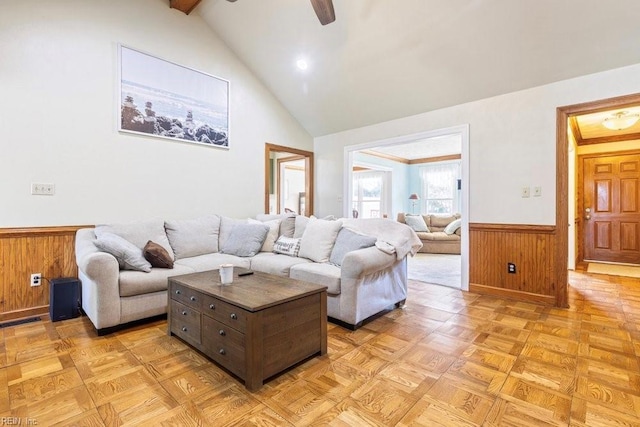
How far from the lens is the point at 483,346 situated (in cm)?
225

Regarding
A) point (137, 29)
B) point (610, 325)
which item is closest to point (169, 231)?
point (137, 29)

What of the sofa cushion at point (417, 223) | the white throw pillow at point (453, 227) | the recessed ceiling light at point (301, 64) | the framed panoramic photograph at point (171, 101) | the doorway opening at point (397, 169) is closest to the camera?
the framed panoramic photograph at point (171, 101)

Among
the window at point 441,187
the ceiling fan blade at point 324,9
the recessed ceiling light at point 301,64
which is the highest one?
the recessed ceiling light at point 301,64

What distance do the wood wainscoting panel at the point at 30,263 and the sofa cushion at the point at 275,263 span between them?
1.77m

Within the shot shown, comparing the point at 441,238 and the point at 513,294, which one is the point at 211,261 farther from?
the point at 441,238

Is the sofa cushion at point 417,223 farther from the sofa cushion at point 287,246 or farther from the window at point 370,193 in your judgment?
the sofa cushion at point 287,246

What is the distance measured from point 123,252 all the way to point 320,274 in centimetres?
164

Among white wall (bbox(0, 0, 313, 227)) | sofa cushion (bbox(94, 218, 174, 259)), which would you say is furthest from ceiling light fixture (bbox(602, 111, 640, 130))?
sofa cushion (bbox(94, 218, 174, 259))

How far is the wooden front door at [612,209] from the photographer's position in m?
5.28

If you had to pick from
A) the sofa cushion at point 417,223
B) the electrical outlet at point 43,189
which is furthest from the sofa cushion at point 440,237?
the electrical outlet at point 43,189

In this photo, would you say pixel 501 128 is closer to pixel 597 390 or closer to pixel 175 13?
pixel 597 390

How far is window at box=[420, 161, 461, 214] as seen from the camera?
27.2 ft

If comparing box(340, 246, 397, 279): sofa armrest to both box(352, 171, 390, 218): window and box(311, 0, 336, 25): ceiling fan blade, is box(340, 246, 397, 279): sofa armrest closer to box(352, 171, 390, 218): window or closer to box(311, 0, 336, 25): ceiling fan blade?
box(311, 0, 336, 25): ceiling fan blade

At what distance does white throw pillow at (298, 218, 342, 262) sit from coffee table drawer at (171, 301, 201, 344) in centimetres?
128
